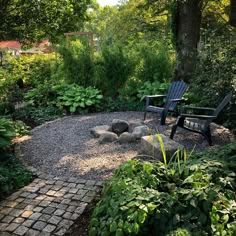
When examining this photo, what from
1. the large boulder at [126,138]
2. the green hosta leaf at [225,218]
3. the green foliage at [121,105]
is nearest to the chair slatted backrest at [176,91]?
the green foliage at [121,105]

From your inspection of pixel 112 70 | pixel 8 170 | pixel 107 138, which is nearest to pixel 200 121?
pixel 107 138

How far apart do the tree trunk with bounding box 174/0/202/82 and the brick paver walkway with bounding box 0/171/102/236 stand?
4.68m

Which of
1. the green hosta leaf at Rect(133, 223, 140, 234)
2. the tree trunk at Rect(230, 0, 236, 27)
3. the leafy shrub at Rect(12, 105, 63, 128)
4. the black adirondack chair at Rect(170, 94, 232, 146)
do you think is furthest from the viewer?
the tree trunk at Rect(230, 0, 236, 27)

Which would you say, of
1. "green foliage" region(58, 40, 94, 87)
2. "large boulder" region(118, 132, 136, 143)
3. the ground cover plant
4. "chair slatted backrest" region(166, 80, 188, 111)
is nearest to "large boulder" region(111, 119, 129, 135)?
"large boulder" region(118, 132, 136, 143)

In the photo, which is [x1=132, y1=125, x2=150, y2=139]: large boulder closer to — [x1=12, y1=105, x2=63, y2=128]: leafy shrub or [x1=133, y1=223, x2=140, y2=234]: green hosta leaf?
[x1=12, y1=105, x2=63, y2=128]: leafy shrub

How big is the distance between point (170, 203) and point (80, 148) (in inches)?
97.6

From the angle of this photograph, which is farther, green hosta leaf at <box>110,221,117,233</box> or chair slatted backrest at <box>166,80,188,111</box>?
chair slatted backrest at <box>166,80,188,111</box>

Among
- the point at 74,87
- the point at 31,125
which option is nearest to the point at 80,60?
the point at 74,87

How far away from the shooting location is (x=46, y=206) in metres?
2.79

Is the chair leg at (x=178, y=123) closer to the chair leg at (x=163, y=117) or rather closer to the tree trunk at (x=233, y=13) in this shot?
the chair leg at (x=163, y=117)

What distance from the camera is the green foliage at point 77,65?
287 inches

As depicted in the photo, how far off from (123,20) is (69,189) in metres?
11.9

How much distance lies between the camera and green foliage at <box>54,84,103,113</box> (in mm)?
6551

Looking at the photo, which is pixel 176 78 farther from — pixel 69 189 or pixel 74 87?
pixel 69 189
